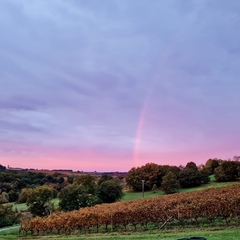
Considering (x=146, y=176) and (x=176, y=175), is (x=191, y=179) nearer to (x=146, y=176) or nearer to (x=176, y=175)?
(x=176, y=175)

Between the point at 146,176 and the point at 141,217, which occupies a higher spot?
the point at 146,176

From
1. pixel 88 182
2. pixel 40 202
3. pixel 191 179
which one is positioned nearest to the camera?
pixel 40 202

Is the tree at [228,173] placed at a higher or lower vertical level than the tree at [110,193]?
higher

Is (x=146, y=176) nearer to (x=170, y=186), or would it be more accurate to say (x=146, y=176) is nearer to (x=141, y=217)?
(x=170, y=186)

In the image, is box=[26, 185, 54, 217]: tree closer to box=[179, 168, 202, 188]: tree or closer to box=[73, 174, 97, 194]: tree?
box=[73, 174, 97, 194]: tree

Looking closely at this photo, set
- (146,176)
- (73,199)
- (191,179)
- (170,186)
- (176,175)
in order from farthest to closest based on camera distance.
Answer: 1. (146,176)
2. (176,175)
3. (191,179)
4. (170,186)
5. (73,199)

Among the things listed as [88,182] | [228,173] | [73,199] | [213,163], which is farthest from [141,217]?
[213,163]

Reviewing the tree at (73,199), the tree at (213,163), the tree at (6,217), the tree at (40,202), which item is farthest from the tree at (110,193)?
the tree at (213,163)

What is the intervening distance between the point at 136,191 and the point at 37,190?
3614 centimetres

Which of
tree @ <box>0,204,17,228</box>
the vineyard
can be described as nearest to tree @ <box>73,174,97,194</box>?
tree @ <box>0,204,17,228</box>

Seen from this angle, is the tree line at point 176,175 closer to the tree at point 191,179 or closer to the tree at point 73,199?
the tree at point 191,179

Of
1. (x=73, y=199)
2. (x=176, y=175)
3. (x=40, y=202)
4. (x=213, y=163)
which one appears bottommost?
(x=40, y=202)

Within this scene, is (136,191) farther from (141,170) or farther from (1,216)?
(1,216)

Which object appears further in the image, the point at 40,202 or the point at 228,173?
the point at 228,173
